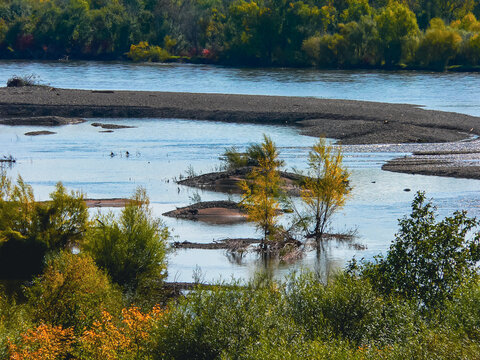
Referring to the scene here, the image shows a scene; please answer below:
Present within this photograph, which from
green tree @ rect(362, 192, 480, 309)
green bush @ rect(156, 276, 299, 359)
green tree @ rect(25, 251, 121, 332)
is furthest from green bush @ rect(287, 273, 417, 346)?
green tree @ rect(25, 251, 121, 332)

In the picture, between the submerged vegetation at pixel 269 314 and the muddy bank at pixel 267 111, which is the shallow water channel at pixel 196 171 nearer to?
the muddy bank at pixel 267 111

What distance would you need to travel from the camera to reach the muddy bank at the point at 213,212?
35.4 m

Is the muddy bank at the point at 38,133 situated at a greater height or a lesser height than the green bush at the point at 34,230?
lesser

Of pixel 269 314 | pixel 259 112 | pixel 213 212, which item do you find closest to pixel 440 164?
pixel 213 212


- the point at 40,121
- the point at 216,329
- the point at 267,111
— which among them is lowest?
the point at 40,121

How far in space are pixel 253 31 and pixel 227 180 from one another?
84591mm

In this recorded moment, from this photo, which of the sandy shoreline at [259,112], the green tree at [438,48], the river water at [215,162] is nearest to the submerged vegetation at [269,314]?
the river water at [215,162]

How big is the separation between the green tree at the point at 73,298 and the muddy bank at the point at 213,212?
44.0 ft

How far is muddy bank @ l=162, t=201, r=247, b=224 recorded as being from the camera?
116 ft

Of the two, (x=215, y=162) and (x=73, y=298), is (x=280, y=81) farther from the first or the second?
(x=73, y=298)

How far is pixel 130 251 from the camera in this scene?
25.2 m

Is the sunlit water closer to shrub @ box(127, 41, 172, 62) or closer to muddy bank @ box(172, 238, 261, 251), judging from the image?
shrub @ box(127, 41, 172, 62)

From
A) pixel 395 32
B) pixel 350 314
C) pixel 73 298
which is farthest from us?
pixel 395 32

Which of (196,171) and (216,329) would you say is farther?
(196,171)
